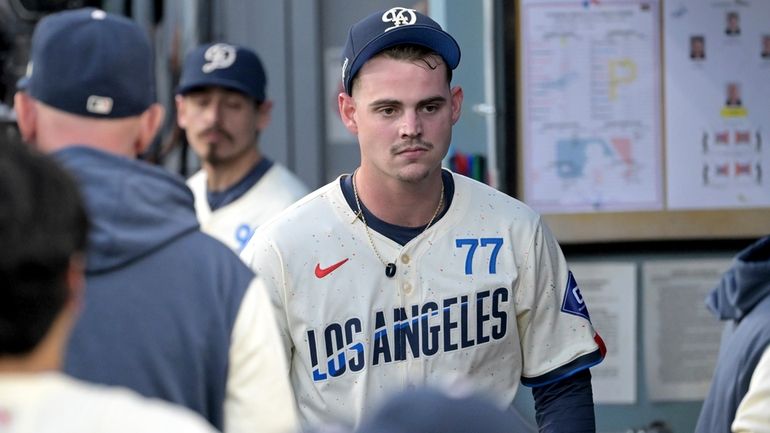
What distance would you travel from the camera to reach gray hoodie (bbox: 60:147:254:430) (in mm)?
2652

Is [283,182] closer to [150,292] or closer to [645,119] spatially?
[645,119]

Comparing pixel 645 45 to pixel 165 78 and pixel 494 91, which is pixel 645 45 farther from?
pixel 165 78

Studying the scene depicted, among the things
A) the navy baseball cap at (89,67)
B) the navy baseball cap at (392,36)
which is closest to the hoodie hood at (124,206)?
the navy baseball cap at (89,67)

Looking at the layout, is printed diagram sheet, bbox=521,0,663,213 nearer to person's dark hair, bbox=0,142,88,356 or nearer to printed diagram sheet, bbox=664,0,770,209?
printed diagram sheet, bbox=664,0,770,209

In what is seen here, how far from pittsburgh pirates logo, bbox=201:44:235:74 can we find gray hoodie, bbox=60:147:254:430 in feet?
12.7

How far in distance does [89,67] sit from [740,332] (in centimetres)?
220

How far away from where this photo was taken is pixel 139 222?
2.72m

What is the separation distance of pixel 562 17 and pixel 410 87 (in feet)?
6.67

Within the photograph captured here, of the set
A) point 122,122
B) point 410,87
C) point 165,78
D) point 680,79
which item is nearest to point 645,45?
point 680,79

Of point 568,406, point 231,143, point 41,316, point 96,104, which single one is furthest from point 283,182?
point 41,316

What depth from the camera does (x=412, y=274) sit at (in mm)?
3975

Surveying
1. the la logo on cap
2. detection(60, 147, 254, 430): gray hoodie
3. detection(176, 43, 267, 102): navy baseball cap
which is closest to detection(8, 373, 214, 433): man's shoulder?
detection(60, 147, 254, 430): gray hoodie

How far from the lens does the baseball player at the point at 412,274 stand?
3920mm

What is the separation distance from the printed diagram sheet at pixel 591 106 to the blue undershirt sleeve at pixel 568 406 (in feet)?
6.28
